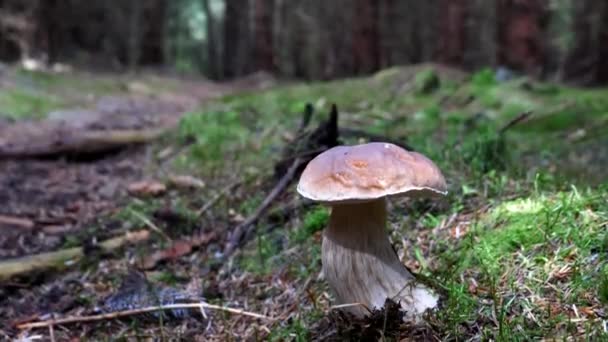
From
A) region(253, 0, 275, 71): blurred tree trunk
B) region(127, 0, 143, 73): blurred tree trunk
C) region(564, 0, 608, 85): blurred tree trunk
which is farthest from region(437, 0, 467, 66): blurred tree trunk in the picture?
region(127, 0, 143, 73): blurred tree trunk

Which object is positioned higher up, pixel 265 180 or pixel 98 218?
pixel 265 180

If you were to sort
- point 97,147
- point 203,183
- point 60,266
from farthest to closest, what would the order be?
point 97,147
point 203,183
point 60,266

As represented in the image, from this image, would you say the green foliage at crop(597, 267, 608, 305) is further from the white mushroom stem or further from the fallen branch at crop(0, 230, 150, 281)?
the fallen branch at crop(0, 230, 150, 281)

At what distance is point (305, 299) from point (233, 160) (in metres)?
2.55

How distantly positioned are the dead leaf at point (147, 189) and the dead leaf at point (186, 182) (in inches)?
4.1

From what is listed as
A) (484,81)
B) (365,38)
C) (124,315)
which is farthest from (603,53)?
(124,315)

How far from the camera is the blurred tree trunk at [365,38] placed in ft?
43.9

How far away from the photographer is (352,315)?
7.02ft

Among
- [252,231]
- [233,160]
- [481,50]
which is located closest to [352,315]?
[252,231]

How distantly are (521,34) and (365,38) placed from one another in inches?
184

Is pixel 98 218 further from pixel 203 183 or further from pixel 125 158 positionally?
pixel 125 158

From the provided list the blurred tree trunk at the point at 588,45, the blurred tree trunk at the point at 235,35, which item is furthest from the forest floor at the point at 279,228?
the blurred tree trunk at the point at 235,35

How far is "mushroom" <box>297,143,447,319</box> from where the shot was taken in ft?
6.46

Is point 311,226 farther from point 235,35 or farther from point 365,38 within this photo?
point 235,35
